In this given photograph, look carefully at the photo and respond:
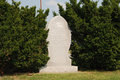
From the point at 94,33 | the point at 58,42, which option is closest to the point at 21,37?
the point at 58,42

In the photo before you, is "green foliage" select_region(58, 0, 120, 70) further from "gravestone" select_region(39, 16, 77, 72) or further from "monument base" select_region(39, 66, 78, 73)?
"monument base" select_region(39, 66, 78, 73)

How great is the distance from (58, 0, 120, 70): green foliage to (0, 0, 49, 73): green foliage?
185cm

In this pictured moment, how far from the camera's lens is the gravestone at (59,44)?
29.3 feet

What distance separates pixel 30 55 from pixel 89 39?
128 inches

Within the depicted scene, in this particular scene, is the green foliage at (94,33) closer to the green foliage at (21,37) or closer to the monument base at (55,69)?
the monument base at (55,69)

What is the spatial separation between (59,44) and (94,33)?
1.85m

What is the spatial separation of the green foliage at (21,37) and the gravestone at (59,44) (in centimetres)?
42

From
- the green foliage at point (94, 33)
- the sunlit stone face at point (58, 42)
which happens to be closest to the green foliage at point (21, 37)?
the sunlit stone face at point (58, 42)

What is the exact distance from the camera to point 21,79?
22.1 ft

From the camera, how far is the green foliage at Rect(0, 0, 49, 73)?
6.88m

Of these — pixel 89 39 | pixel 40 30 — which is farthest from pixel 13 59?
pixel 89 39

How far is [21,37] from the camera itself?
23.3ft

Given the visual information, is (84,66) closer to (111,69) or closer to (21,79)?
(111,69)

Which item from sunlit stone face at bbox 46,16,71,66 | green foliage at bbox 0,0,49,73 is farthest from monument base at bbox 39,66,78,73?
sunlit stone face at bbox 46,16,71,66
